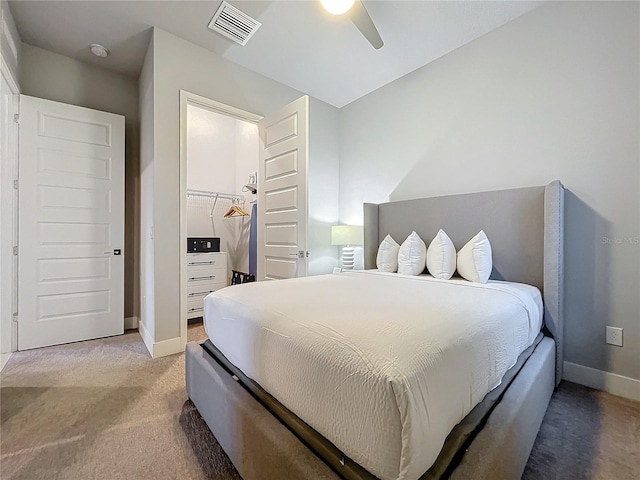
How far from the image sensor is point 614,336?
186cm

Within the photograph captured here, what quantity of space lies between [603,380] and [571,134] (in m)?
1.71

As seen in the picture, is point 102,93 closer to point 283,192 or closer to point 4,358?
point 283,192

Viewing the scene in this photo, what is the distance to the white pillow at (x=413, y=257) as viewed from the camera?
95.3 inches

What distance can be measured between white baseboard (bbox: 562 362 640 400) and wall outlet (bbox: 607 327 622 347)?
0.20 metres

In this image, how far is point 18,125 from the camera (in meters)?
2.51

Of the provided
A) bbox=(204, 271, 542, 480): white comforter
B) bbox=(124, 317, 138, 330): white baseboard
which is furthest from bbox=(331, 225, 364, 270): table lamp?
bbox=(124, 317, 138, 330): white baseboard

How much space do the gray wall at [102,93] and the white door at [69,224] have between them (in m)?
0.21

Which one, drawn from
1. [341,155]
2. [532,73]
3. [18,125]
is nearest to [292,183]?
[341,155]

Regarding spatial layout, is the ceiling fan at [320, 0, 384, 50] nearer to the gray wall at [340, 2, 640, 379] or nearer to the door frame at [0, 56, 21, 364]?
the gray wall at [340, 2, 640, 379]

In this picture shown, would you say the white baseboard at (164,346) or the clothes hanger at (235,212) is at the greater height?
the clothes hanger at (235,212)

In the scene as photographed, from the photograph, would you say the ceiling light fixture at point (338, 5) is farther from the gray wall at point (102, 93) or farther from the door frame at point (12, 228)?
the door frame at point (12, 228)

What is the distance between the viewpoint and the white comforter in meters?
0.65

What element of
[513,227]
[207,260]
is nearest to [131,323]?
[207,260]

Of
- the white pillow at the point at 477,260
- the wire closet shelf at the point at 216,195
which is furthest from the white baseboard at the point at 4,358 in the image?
the white pillow at the point at 477,260
